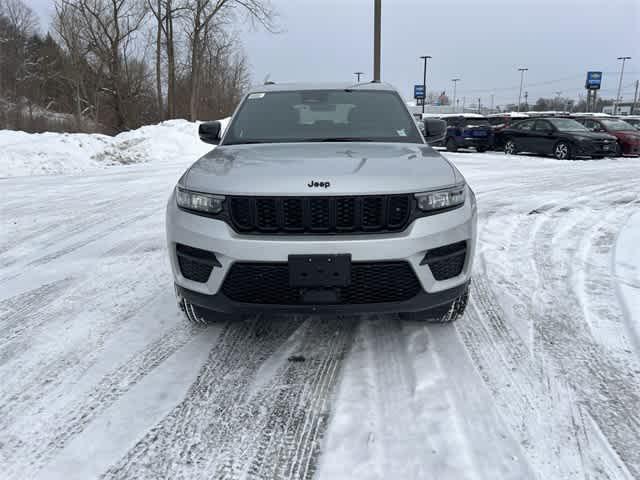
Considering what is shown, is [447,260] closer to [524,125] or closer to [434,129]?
[434,129]

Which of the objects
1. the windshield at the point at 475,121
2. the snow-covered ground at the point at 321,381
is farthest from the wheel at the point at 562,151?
the snow-covered ground at the point at 321,381

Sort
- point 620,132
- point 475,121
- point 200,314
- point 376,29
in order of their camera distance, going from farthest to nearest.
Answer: point 475,121
point 620,132
point 376,29
point 200,314

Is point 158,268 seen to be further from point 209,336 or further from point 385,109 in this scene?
point 385,109

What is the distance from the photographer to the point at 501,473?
197 centimetres

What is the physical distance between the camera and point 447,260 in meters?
2.68

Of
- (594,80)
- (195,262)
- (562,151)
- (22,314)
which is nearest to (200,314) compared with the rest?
(195,262)

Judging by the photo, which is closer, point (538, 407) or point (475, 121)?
point (538, 407)

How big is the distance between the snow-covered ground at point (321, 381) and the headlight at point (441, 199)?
91 cm

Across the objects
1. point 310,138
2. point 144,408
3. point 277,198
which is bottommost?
point 144,408

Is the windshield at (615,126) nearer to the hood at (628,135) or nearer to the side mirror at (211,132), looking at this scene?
the hood at (628,135)

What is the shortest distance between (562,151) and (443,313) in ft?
50.3

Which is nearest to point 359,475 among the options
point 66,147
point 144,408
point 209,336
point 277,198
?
point 144,408

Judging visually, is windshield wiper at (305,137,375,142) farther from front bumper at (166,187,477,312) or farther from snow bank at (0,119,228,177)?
snow bank at (0,119,228,177)

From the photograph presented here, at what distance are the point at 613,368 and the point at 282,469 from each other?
6.67 ft
